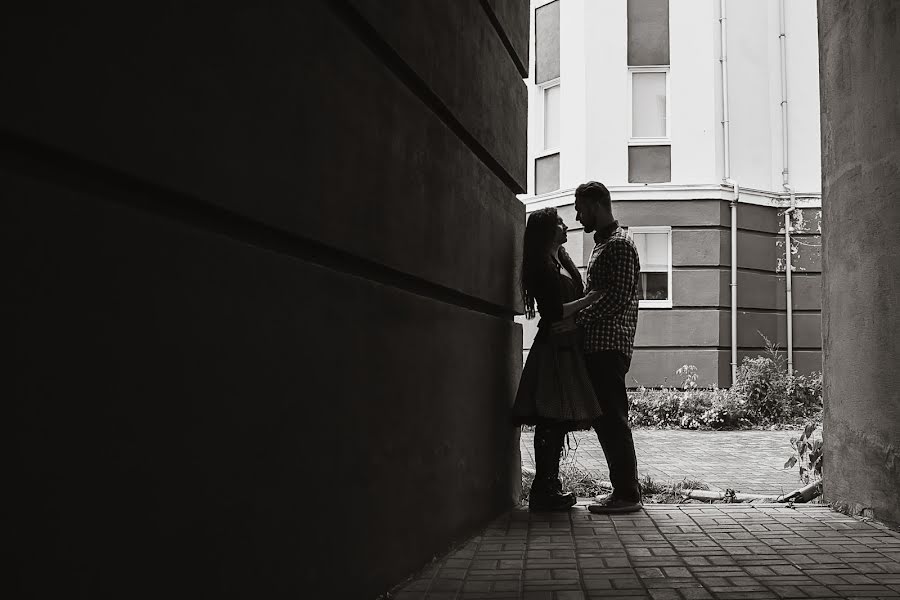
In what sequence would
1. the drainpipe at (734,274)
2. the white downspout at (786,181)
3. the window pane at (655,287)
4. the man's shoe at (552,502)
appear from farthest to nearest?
the white downspout at (786,181) → the window pane at (655,287) → the drainpipe at (734,274) → the man's shoe at (552,502)

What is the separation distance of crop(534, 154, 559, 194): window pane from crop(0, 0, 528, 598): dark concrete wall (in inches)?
491

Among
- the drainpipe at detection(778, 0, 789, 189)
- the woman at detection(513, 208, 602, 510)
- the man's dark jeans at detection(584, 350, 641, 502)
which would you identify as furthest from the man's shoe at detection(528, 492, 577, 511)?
the drainpipe at detection(778, 0, 789, 189)

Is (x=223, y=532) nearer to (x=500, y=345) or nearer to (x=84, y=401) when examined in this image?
(x=84, y=401)

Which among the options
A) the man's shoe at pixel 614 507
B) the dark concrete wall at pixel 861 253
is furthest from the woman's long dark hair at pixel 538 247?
the dark concrete wall at pixel 861 253

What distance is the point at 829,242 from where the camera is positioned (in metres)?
5.90

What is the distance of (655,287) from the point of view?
51.8 feet

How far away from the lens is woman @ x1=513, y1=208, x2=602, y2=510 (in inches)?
216

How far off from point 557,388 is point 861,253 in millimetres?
1989

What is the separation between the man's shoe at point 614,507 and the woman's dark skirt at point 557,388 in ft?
1.77

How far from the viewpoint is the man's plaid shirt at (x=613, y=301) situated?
18.6 feet

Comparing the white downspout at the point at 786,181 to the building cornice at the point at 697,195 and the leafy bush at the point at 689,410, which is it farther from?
the leafy bush at the point at 689,410

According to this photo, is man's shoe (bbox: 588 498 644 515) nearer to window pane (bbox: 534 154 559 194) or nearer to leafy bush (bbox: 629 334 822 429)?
leafy bush (bbox: 629 334 822 429)

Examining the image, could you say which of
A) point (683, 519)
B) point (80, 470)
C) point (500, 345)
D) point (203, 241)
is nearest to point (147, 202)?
point (203, 241)

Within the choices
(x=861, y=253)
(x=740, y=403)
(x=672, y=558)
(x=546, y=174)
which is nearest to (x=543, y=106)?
(x=546, y=174)
